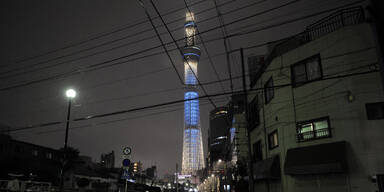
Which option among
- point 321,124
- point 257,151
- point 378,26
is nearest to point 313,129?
point 321,124

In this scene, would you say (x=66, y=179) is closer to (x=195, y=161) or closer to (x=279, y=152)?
(x=279, y=152)

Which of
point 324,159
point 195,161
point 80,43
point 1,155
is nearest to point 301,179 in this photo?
point 324,159

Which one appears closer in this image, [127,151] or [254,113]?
[127,151]

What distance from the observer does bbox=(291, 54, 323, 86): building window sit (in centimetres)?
1609

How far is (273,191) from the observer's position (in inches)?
768

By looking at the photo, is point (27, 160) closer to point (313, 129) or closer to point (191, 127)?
point (313, 129)

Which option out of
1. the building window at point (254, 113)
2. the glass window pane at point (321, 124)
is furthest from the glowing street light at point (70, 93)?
the glass window pane at point (321, 124)

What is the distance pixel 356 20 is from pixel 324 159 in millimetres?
7593

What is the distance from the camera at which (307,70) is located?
16.7 metres

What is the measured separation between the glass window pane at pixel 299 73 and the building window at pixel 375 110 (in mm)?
3875

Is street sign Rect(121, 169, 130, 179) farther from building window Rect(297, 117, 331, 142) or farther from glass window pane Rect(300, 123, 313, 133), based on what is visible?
glass window pane Rect(300, 123, 313, 133)

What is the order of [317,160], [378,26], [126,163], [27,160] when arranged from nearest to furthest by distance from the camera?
[378,26] → [317,160] → [126,163] → [27,160]

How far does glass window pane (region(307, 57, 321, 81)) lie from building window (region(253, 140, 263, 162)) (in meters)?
8.56

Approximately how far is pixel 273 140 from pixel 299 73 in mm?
5039
